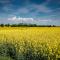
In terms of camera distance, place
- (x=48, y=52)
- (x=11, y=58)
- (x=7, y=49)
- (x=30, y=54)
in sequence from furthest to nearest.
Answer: (x=7, y=49) → (x=11, y=58) → (x=30, y=54) → (x=48, y=52)

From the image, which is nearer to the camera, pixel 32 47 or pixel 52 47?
pixel 52 47

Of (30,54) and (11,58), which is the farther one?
(11,58)

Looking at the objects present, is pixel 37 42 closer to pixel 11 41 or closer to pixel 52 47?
pixel 52 47

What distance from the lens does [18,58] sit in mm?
12008

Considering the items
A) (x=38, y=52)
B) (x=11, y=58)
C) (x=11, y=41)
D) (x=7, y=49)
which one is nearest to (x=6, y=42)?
(x=11, y=41)

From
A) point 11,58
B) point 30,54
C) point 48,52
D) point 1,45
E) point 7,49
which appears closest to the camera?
point 48,52

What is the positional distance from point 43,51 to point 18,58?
206 cm

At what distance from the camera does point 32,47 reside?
1187cm

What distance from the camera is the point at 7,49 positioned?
13852 mm

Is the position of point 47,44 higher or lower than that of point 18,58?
higher

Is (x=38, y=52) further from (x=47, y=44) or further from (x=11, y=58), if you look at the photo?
(x=11, y=58)

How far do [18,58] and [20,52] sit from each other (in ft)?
1.19

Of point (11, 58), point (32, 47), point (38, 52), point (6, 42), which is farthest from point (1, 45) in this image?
point (38, 52)

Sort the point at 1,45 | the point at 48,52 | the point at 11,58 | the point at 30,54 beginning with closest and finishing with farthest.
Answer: the point at 48,52, the point at 30,54, the point at 11,58, the point at 1,45
